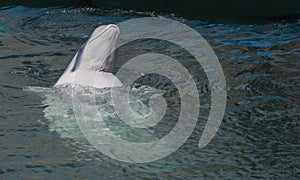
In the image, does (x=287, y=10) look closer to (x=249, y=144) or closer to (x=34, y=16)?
(x=34, y=16)

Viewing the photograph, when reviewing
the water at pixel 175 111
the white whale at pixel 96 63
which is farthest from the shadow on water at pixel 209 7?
the white whale at pixel 96 63

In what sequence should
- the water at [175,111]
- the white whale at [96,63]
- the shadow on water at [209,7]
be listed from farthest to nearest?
1. the shadow on water at [209,7]
2. the white whale at [96,63]
3. the water at [175,111]

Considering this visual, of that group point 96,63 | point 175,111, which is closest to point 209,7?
point 96,63

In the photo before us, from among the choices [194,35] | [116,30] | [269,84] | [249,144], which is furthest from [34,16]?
[249,144]

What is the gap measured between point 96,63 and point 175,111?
1352mm

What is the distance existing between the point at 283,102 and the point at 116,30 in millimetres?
2144

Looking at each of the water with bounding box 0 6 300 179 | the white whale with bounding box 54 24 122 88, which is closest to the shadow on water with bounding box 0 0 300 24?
the water with bounding box 0 6 300 179

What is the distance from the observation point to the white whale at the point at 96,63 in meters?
7.01

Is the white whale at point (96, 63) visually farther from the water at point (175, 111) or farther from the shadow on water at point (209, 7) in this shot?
the shadow on water at point (209, 7)

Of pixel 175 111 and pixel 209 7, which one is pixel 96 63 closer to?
pixel 175 111

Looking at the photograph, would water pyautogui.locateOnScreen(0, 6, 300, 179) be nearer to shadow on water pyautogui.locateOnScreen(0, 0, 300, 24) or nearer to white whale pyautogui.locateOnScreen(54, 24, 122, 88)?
white whale pyautogui.locateOnScreen(54, 24, 122, 88)

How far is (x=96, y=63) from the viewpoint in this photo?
7.22 metres

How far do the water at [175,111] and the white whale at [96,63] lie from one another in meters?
0.37

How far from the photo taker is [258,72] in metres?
7.82
